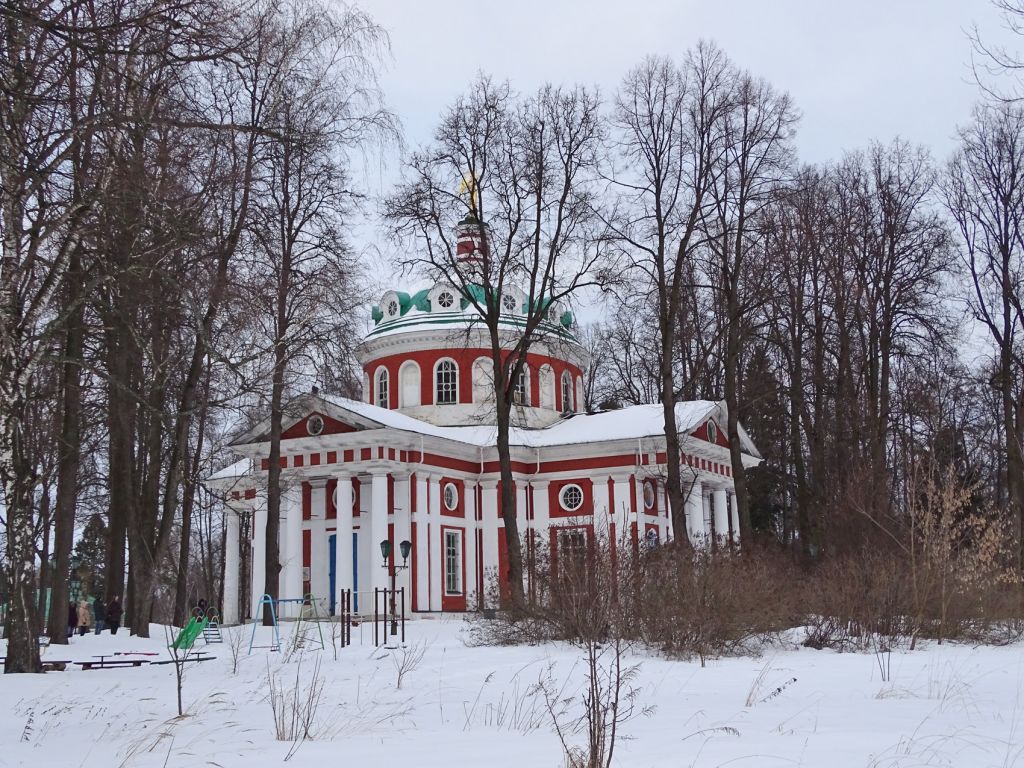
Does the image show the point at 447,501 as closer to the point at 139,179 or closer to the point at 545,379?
the point at 545,379

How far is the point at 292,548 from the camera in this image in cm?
3256

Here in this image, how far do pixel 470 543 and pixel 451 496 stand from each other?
5.19ft

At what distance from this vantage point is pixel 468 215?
25578 millimetres

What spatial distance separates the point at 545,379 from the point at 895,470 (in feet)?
41.9

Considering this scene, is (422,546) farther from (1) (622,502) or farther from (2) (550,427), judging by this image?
(2) (550,427)

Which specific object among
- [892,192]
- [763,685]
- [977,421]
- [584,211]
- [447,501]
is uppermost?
[892,192]

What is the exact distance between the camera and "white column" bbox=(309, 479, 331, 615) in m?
32.4

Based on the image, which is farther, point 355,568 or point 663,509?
point 663,509

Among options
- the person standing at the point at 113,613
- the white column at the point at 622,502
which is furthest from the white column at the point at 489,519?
the person standing at the point at 113,613

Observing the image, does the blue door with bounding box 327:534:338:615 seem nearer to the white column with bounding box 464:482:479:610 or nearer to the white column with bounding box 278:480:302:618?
the white column with bounding box 278:480:302:618

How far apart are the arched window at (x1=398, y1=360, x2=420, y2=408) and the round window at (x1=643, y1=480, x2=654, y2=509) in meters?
8.13

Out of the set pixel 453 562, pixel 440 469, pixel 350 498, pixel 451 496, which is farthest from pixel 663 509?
pixel 350 498

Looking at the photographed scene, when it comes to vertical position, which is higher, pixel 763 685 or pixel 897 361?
pixel 897 361

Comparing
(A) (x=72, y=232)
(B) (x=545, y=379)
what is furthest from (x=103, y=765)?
(B) (x=545, y=379)
